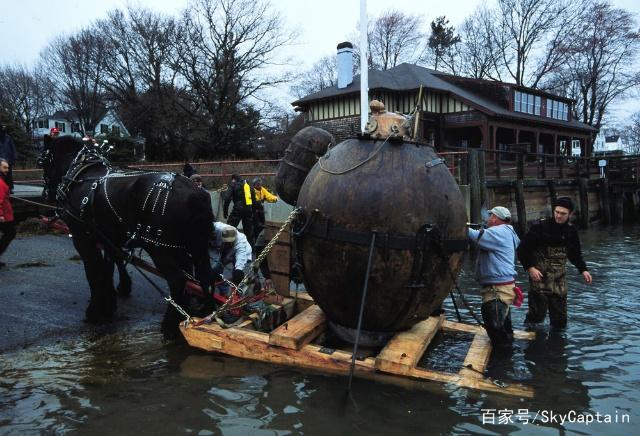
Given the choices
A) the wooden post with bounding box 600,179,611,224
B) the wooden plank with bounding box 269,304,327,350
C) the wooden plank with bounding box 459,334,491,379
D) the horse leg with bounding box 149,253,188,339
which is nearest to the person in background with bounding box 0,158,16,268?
the horse leg with bounding box 149,253,188,339

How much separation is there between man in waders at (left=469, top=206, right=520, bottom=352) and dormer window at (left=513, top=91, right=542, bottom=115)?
29.7 metres

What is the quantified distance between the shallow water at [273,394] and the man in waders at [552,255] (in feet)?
1.73

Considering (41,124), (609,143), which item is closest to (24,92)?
(41,124)

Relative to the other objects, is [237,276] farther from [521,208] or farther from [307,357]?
[521,208]

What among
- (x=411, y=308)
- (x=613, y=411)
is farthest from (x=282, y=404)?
(x=613, y=411)

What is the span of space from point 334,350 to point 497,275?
1.91 m

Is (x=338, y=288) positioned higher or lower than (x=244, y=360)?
higher

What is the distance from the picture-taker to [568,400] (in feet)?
13.2

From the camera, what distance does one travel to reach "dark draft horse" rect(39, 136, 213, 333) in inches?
210

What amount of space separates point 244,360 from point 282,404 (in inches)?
38.6

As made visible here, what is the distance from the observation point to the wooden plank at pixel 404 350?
3947 millimetres

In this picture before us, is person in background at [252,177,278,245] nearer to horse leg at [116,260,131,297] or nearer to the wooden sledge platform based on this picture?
horse leg at [116,260,131,297]

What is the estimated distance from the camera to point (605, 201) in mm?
25062

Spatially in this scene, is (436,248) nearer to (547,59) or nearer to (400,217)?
(400,217)
